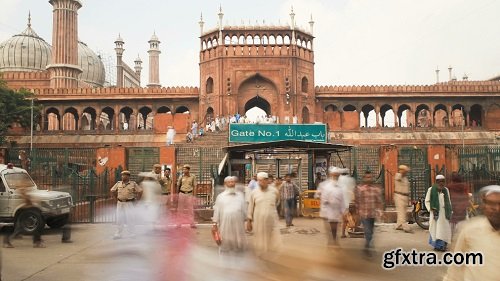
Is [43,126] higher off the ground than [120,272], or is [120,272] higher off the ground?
[43,126]

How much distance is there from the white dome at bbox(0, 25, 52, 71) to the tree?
613 inches

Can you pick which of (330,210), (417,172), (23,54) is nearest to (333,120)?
(417,172)

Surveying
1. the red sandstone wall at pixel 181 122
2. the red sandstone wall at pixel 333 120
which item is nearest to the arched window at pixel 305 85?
the red sandstone wall at pixel 333 120

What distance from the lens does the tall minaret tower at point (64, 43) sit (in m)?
39.0

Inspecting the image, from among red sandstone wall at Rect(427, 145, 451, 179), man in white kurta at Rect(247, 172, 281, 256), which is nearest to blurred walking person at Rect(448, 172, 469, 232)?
man in white kurta at Rect(247, 172, 281, 256)

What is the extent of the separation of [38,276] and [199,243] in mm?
3018

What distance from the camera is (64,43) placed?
3891cm

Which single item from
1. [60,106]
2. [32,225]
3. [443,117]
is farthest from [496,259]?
[443,117]

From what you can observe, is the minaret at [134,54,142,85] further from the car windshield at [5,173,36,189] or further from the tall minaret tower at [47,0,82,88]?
the car windshield at [5,173,36,189]

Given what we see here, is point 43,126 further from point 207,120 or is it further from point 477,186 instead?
point 477,186

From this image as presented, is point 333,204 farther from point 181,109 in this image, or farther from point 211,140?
point 181,109

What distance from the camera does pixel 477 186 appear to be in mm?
14117

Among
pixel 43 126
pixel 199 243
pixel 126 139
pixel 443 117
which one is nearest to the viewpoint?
pixel 199 243

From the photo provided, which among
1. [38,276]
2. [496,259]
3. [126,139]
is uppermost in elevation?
[126,139]
